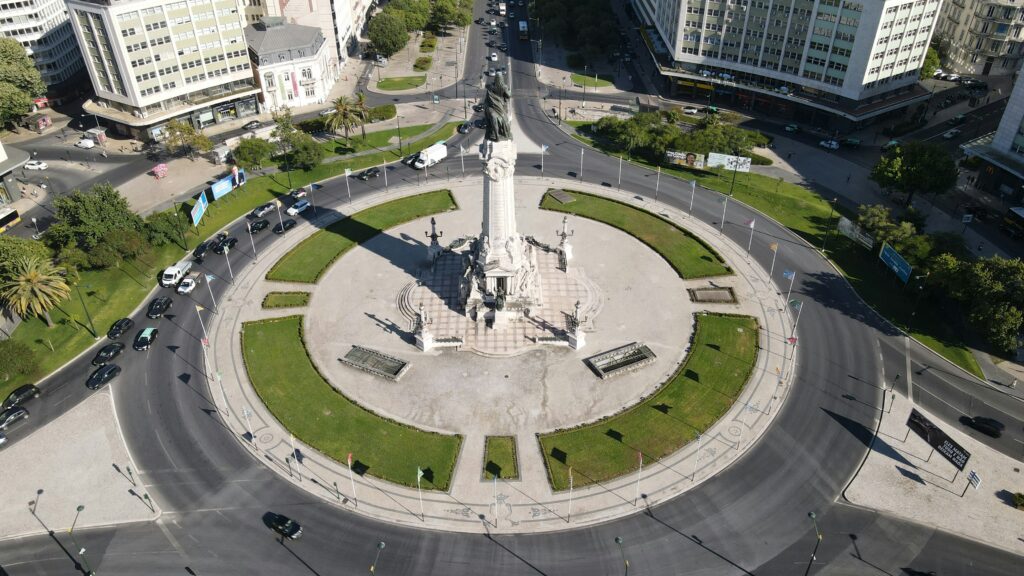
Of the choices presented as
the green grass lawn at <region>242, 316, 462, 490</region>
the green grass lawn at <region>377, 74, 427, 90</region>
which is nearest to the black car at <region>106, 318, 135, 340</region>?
the green grass lawn at <region>242, 316, 462, 490</region>

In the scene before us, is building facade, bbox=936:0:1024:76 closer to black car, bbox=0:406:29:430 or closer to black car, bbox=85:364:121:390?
black car, bbox=85:364:121:390

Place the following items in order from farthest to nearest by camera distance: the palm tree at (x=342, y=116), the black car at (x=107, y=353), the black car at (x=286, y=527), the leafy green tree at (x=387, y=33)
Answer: the leafy green tree at (x=387, y=33) < the palm tree at (x=342, y=116) < the black car at (x=107, y=353) < the black car at (x=286, y=527)

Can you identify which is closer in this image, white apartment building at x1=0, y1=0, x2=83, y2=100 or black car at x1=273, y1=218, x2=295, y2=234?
black car at x1=273, y1=218, x2=295, y2=234

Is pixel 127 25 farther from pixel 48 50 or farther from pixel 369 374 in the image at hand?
pixel 369 374

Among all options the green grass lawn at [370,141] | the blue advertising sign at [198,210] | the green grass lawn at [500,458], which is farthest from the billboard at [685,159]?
the blue advertising sign at [198,210]

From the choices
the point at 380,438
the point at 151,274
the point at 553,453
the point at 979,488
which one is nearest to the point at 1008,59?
the point at 979,488

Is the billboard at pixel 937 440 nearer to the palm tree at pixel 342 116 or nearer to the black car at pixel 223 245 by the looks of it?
the black car at pixel 223 245
